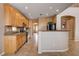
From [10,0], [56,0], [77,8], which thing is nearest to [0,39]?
[10,0]

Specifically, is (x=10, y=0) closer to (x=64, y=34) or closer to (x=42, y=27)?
(x=64, y=34)

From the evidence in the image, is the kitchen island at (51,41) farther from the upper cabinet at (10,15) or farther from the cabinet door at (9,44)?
the upper cabinet at (10,15)

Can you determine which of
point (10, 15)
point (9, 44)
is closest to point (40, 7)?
point (10, 15)

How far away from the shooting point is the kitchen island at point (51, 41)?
24.0 feet

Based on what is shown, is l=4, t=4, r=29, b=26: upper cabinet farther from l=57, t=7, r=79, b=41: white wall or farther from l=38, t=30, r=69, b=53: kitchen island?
l=57, t=7, r=79, b=41: white wall

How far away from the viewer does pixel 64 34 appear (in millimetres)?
7656

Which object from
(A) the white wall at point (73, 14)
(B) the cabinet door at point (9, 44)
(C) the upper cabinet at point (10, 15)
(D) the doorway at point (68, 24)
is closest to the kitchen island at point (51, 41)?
(B) the cabinet door at point (9, 44)

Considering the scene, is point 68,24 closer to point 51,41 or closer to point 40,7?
point 40,7

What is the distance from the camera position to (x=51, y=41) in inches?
294

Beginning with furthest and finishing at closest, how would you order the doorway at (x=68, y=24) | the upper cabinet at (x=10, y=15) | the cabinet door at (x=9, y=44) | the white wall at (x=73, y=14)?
the doorway at (x=68, y=24), the white wall at (x=73, y=14), the upper cabinet at (x=10, y=15), the cabinet door at (x=9, y=44)

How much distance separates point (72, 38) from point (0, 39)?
362 inches

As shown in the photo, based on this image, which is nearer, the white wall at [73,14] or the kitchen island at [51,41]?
the kitchen island at [51,41]

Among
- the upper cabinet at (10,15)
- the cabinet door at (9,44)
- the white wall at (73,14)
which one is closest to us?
the cabinet door at (9,44)

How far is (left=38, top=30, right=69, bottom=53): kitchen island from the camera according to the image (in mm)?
7309
